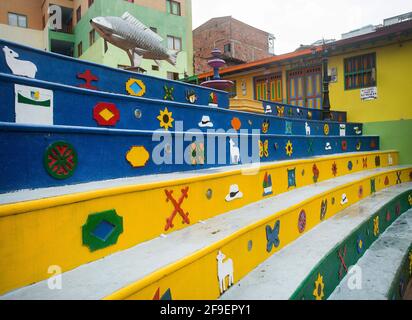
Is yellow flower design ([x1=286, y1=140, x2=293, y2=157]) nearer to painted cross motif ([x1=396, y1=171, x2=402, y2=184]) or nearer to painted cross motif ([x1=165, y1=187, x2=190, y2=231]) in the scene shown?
painted cross motif ([x1=165, y1=187, x2=190, y2=231])

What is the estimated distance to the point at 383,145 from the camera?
7.81 m

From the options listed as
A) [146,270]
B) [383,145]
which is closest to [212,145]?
[146,270]

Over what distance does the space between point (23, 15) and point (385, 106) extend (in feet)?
69.9

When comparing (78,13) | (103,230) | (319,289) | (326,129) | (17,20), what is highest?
(78,13)

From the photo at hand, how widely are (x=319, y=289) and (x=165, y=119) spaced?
2.14 metres

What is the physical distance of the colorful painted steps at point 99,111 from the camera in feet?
6.04

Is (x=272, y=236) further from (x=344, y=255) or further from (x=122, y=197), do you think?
(x=122, y=197)

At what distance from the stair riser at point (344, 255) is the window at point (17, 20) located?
72.0ft

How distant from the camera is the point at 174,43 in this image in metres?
18.1

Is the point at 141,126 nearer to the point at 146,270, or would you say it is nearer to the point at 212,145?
the point at 212,145

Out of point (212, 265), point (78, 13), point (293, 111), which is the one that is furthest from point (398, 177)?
point (78, 13)

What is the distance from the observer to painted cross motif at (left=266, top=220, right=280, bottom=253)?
2291mm

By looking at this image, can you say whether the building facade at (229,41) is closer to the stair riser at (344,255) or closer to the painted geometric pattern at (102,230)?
the stair riser at (344,255)

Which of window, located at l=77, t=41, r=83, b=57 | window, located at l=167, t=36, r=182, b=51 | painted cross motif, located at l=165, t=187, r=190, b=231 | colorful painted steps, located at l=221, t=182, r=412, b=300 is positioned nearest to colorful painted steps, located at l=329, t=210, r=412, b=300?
colorful painted steps, located at l=221, t=182, r=412, b=300
